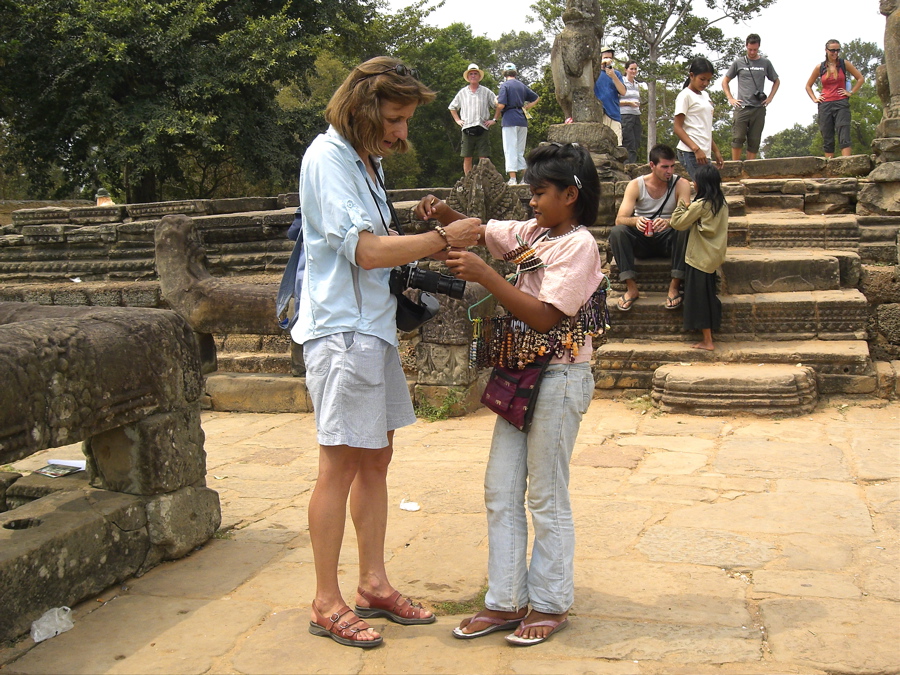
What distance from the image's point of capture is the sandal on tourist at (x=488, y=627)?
2.65m

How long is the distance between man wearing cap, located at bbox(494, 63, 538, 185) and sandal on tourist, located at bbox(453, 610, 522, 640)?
9020 mm

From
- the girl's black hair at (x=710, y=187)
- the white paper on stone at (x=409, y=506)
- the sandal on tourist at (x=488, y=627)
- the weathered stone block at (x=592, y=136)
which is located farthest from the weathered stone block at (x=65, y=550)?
the weathered stone block at (x=592, y=136)

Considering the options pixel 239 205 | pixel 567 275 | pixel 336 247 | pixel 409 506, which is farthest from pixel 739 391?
pixel 239 205

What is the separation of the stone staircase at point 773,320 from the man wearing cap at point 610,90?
4232mm

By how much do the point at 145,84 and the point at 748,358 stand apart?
47.5ft

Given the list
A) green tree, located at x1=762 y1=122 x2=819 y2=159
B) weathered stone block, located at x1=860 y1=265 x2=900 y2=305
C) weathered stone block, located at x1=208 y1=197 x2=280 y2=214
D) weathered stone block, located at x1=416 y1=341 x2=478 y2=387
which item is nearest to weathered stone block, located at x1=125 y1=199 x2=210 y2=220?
weathered stone block, located at x1=208 y1=197 x2=280 y2=214

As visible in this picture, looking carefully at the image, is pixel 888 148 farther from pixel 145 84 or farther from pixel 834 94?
pixel 145 84

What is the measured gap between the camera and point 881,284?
683 cm

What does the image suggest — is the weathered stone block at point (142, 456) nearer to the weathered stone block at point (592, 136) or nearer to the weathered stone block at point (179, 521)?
the weathered stone block at point (179, 521)

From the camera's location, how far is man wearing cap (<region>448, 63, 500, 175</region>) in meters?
11.1

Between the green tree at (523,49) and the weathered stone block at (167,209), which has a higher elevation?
the green tree at (523,49)

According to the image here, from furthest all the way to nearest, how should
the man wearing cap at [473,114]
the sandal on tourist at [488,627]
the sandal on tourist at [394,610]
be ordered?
the man wearing cap at [473,114] < the sandal on tourist at [394,610] < the sandal on tourist at [488,627]

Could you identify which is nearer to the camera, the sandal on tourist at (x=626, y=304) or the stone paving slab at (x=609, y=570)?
the stone paving slab at (x=609, y=570)

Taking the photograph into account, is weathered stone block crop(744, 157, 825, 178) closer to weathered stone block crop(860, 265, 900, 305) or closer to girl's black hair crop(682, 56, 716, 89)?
girl's black hair crop(682, 56, 716, 89)
